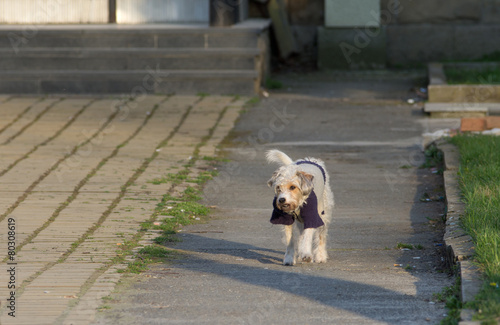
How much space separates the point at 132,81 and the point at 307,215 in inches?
308

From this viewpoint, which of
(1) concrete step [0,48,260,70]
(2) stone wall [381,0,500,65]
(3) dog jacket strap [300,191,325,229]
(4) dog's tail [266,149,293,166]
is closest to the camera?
(3) dog jacket strap [300,191,325,229]

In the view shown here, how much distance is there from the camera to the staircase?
511 inches

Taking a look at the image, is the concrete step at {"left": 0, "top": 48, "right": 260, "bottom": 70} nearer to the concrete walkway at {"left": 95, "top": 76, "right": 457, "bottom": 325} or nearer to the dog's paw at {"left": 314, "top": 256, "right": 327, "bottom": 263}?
the concrete walkway at {"left": 95, "top": 76, "right": 457, "bottom": 325}

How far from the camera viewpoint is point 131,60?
13.1 meters

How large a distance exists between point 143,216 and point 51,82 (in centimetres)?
654

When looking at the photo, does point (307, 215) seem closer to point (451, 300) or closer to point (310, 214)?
point (310, 214)

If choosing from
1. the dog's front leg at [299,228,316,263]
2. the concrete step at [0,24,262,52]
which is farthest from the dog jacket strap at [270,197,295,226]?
the concrete step at [0,24,262,52]

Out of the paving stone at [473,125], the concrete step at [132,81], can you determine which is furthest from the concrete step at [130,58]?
the paving stone at [473,125]

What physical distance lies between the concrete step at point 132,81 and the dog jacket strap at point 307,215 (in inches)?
293

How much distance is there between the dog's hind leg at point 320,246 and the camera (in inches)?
233

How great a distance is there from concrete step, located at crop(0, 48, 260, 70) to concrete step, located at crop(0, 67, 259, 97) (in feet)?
0.40

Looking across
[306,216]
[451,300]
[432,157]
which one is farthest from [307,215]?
[432,157]

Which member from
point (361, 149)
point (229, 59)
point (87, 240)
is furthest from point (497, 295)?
point (229, 59)

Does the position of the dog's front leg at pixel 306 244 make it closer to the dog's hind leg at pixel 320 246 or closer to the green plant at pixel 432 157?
the dog's hind leg at pixel 320 246
